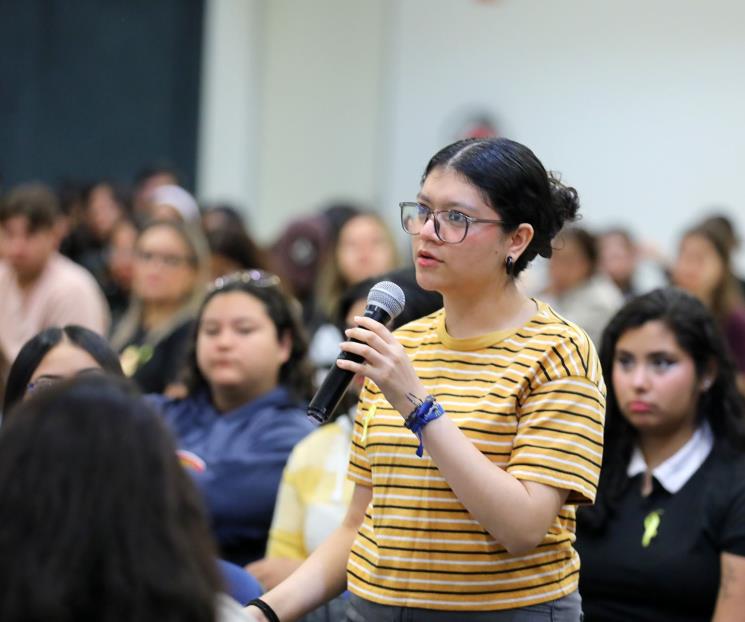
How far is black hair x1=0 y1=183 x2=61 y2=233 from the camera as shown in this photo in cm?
506

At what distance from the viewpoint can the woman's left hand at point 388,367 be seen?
1.68 m

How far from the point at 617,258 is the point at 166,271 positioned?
347cm

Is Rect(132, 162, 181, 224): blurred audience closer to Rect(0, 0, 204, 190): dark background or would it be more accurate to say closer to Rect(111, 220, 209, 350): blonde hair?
Rect(0, 0, 204, 190): dark background

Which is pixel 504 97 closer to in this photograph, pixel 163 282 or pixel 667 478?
pixel 163 282

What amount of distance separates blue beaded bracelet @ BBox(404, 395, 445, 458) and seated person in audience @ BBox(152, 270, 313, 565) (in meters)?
1.38

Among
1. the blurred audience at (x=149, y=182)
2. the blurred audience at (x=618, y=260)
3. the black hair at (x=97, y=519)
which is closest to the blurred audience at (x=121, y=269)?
the blurred audience at (x=149, y=182)

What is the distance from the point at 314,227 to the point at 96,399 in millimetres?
4511

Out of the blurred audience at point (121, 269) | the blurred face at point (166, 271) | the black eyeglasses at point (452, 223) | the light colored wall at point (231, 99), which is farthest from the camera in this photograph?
the light colored wall at point (231, 99)

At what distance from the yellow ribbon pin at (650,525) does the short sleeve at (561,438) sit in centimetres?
82

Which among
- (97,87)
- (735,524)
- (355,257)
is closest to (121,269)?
(355,257)

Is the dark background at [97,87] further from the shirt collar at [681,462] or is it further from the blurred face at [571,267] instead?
the shirt collar at [681,462]

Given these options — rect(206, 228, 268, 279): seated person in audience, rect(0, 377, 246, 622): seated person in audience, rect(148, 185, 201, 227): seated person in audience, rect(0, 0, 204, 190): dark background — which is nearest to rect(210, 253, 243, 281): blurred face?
rect(206, 228, 268, 279): seated person in audience

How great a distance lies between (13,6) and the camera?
30.3 ft

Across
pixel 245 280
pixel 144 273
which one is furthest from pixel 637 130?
pixel 245 280
